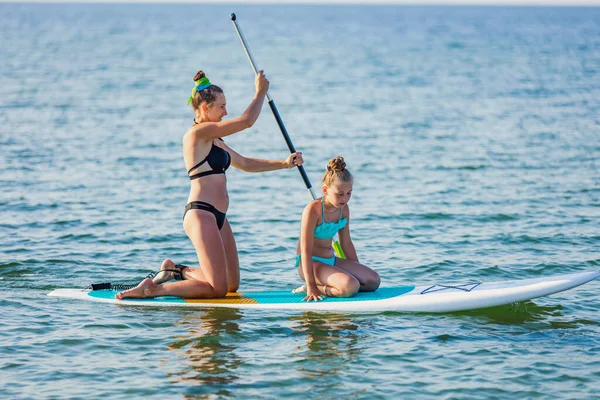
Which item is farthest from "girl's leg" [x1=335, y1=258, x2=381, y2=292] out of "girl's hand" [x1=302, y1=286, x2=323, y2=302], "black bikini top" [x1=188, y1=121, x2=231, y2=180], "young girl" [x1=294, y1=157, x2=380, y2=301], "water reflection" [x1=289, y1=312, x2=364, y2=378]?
"black bikini top" [x1=188, y1=121, x2=231, y2=180]

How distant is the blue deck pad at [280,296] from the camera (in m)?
8.47

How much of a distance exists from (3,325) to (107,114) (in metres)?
16.8

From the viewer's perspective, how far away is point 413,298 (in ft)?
27.6

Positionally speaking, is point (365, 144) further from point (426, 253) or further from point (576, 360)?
point (576, 360)

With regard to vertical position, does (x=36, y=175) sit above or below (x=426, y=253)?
above

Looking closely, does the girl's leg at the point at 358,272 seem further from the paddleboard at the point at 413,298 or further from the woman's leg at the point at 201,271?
the woman's leg at the point at 201,271

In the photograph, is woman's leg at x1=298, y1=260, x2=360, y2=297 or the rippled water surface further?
woman's leg at x1=298, y1=260, x2=360, y2=297

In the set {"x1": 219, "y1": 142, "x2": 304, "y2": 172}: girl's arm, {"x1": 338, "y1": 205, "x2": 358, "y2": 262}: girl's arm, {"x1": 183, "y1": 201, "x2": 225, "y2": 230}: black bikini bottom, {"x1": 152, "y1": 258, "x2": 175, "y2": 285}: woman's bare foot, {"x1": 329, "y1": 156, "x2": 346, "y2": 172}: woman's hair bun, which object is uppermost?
{"x1": 219, "y1": 142, "x2": 304, "y2": 172}: girl's arm

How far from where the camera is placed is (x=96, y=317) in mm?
8422

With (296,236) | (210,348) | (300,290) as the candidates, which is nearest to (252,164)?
(300,290)

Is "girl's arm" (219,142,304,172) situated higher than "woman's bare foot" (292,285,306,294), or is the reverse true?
"girl's arm" (219,142,304,172)

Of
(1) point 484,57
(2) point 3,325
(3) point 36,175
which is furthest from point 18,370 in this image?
(1) point 484,57

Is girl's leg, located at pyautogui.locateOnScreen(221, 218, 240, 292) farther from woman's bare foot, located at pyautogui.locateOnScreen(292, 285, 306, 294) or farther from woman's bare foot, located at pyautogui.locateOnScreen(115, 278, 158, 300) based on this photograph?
woman's bare foot, located at pyautogui.locateOnScreen(115, 278, 158, 300)

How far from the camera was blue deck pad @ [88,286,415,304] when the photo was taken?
27.8 feet
